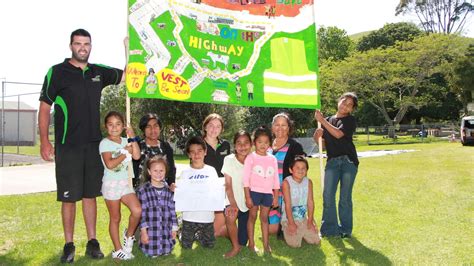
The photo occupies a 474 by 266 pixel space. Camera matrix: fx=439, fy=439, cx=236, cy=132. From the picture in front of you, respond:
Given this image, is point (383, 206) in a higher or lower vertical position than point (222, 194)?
lower

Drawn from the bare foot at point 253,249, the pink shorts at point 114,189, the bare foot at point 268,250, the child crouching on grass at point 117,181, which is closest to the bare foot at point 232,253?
the bare foot at point 253,249

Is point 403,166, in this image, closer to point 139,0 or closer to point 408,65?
point 139,0

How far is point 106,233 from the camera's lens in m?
6.27

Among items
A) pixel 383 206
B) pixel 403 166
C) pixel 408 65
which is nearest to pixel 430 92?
pixel 408 65

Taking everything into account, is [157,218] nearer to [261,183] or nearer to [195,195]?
[195,195]

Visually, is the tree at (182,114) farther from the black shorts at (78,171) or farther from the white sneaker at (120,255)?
the white sneaker at (120,255)

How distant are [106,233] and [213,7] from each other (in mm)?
3500

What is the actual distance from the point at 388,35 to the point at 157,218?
5786 centimetres

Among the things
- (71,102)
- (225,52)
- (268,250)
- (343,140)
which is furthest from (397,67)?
(71,102)

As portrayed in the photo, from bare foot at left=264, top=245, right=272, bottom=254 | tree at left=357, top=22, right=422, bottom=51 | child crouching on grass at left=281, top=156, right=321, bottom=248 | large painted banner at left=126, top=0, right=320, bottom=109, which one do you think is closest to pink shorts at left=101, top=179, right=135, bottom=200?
large painted banner at left=126, top=0, right=320, bottom=109

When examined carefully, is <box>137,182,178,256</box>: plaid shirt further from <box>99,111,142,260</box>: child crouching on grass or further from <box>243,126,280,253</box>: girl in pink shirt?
<box>243,126,280,253</box>: girl in pink shirt

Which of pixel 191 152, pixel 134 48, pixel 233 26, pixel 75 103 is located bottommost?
pixel 191 152

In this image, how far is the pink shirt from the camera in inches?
204

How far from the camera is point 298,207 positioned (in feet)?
18.7
